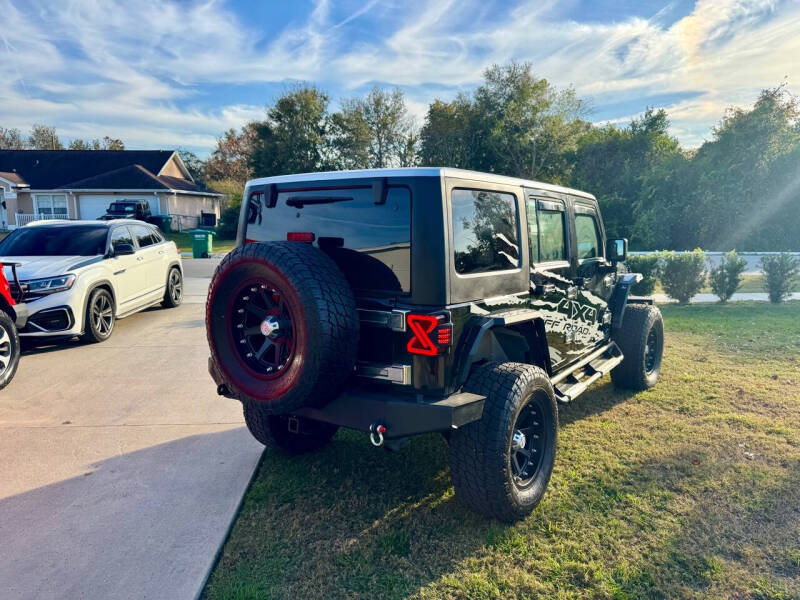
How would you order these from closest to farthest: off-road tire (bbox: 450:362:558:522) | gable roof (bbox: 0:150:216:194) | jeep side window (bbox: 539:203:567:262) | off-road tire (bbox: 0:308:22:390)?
off-road tire (bbox: 450:362:558:522) → jeep side window (bbox: 539:203:567:262) → off-road tire (bbox: 0:308:22:390) → gable roof (bbox: 0:150:216:194)

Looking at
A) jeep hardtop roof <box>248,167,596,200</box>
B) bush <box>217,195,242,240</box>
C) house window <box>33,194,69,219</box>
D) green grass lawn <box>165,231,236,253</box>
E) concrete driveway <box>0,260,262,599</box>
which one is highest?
house window <box>33,194,69,219</box>

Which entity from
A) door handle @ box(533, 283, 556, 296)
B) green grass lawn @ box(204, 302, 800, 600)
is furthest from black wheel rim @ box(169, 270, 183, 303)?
door handle @ box(533, 283, 556, 296)

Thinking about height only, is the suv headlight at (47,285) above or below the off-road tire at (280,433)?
above

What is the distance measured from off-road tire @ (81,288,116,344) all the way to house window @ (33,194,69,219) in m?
30.2

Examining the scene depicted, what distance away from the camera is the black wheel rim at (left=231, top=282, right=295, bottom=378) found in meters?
2.79

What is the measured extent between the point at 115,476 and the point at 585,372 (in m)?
3.78

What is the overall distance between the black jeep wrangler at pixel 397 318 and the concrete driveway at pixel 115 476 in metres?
0.86

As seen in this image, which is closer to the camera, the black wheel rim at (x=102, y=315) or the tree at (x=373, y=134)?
the black wheel rim at (x=102, y=315)

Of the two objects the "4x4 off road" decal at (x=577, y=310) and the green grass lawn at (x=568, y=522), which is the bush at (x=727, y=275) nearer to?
the green grass lawn at (x=568, y=522)

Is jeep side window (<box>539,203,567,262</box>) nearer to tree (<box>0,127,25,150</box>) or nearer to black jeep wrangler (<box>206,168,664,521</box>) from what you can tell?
black jeep wrangler (<box>206,168,664,521</box>)

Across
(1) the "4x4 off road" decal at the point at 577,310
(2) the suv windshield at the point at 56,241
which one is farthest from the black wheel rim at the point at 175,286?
(1) the "4x4 off road" decal at the point at 577,310

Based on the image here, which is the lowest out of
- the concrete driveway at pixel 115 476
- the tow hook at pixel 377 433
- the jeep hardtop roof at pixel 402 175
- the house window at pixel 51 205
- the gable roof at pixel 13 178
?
the concrete driveway at pixel 115 476

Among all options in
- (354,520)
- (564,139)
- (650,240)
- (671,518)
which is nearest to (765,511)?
(671,518)

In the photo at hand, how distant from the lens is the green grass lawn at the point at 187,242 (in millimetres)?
25828
